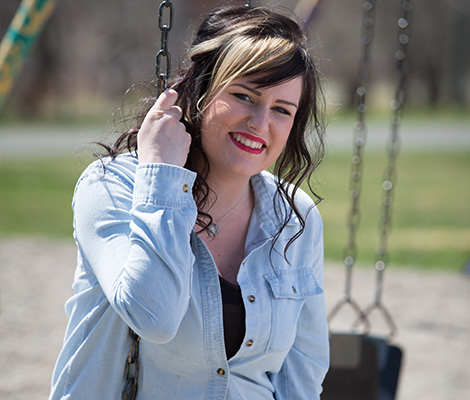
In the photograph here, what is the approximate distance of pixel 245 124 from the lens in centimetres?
162

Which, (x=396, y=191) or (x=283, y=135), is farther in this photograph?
(x=396, y=191)

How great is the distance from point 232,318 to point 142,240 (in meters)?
0.34

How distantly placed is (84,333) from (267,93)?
0.72 meters

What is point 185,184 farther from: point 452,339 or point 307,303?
point 452,339

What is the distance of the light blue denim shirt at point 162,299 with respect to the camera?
4.62 feet

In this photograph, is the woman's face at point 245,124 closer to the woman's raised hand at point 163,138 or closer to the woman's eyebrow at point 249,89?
the woman's eyebrow at point 249,89

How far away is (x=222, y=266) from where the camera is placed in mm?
1694

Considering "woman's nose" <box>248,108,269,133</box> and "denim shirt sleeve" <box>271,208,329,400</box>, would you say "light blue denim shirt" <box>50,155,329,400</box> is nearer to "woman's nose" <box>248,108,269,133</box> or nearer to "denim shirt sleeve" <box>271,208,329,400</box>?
"denim shirt sleeve" <box>271,208,329,400</box>

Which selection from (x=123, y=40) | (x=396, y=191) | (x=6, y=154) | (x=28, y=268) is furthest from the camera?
(x=123, y=40)

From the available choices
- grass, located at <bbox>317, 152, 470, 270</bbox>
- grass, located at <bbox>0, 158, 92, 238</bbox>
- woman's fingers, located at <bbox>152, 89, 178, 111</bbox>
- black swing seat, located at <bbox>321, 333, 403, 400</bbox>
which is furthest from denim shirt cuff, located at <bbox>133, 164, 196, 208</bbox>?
grass, located at <bbox>0, 158, 92, 238</bbox>

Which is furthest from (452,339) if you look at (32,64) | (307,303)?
(32,64)

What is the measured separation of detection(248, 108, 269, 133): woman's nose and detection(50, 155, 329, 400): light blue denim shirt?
22cm

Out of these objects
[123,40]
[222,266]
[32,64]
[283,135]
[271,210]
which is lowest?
[222,266]

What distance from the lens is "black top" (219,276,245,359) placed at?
1604 millimetres
